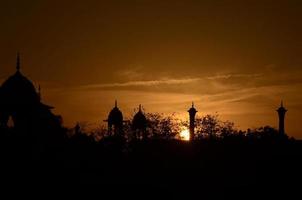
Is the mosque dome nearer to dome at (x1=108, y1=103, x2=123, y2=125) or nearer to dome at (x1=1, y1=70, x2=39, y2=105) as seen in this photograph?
dome at (x1=1, y1=70, x2=39, y2=105)

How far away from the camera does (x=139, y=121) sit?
7512 cm

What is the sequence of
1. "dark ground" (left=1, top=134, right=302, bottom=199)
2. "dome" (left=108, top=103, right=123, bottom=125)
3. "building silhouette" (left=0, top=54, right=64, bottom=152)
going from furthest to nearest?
1. "dome" (left=108, top=103, right=123, bottom=125)
2. "building silhouette" (left=0, top=54, right=64, bottom=152)
3. "dark ground" (left=1, top=134, right=302, bottom=199)

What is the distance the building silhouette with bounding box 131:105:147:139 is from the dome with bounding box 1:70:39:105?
1917 cm

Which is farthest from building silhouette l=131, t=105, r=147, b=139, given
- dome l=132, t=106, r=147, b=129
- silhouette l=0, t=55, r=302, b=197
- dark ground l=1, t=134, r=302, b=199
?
dark ground l=1, t=134, r=302, b=199

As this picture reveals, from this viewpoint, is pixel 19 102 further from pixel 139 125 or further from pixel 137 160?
Answer: pixel 139 125

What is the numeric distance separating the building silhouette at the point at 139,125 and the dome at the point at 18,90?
62.9 ft

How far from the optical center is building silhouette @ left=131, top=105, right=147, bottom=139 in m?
69.1

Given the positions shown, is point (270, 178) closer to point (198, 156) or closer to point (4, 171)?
point (198, 156)

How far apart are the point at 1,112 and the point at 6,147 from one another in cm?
973

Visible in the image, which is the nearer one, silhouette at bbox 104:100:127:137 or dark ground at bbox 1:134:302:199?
dark ground at bbox 1:134:302:199

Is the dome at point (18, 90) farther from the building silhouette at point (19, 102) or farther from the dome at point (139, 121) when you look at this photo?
the dome at point (139, 121)

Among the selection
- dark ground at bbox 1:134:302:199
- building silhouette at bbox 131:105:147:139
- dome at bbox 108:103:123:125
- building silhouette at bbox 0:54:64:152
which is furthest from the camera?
dome at bbox 108:103:123:125

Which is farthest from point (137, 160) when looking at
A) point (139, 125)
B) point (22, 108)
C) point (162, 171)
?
point (139, 125)

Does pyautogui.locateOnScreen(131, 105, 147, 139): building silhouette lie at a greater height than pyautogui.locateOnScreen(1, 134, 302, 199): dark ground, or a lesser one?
greater
